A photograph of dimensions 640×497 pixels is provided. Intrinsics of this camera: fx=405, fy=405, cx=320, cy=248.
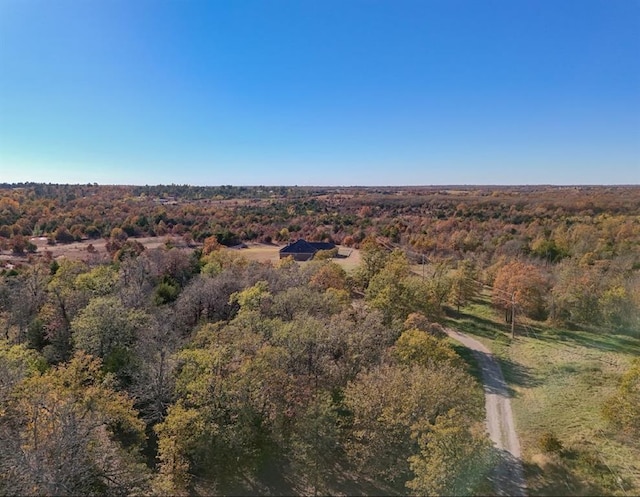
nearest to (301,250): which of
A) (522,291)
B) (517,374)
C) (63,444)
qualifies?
(522,291)

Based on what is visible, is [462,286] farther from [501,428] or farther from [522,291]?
[501,428]

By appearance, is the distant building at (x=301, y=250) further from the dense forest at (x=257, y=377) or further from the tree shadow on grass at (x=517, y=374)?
the tree shadow on grass at (x=517, y=374)

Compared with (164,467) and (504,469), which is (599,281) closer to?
(504,469)

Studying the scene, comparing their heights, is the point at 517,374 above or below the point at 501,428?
below

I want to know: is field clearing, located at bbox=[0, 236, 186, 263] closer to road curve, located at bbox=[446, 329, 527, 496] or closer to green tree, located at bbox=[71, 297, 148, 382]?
green tree, located at bbox=[71, 297, 148, 382]

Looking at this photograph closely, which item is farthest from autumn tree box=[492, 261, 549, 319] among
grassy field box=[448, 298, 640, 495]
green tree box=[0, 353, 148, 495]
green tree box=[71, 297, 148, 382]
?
green tree box=[0, 353, 148, 495]

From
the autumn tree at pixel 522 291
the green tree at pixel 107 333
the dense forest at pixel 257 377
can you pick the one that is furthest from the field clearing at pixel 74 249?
the autumn tree at pixel 522 291

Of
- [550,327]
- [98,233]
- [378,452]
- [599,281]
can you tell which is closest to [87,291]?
[378,452]
